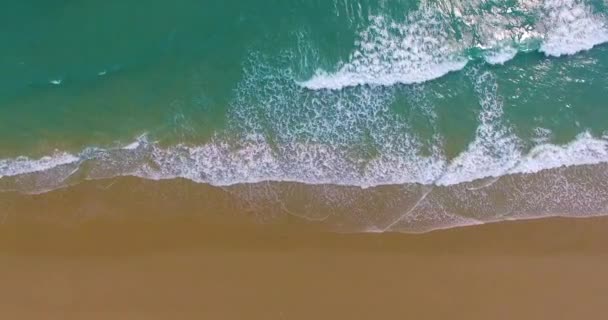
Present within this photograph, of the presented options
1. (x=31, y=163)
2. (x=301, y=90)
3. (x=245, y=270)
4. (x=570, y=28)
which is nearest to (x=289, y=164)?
(x=301, y=90)

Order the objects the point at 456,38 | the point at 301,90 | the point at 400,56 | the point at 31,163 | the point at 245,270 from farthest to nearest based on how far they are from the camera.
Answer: the point at 456,38 < the point at 400,56 < the point at 301,90 < the point at 31,163 < the point at 245,270

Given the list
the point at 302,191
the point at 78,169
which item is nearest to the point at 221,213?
the point at 302,191

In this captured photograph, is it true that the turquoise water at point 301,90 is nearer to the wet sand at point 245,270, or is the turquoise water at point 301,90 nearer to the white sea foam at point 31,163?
the white sea foam at point 31,163

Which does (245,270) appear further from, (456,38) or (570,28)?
(570,28)

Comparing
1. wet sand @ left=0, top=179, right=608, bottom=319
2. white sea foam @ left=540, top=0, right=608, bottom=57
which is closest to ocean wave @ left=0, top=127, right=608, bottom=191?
wet sand @ left=0, top=179, right=608, bottom=319

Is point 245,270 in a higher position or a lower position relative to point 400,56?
lower

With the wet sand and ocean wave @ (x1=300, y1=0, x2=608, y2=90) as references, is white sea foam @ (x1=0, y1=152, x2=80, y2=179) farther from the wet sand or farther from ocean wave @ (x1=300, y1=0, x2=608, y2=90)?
ocean wave @ (x1=300, y1=0, x2=608, y2=90)
